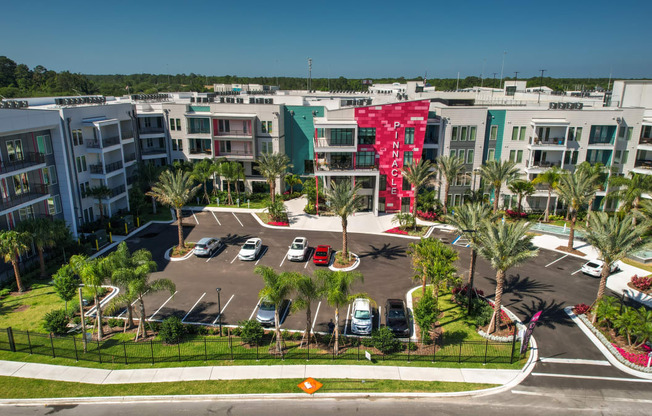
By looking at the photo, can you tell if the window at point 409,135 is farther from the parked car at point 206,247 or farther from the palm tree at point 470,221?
the parked car at point 206,247

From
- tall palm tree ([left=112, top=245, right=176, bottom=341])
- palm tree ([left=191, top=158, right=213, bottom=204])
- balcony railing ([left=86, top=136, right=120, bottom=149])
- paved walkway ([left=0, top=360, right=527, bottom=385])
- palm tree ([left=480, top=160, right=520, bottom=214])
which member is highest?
balcony railing ([left=86, top=136, right=120, bottom=149])

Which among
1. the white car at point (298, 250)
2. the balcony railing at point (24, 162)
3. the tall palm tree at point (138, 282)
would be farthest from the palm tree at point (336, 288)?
the balcony railing at point (24, 162)

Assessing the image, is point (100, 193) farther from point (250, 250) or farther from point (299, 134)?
point (299, 134)

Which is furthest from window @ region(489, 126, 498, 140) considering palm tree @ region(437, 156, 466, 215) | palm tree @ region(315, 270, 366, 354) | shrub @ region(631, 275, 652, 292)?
palm tree @ region(315, 270, 366, 354)

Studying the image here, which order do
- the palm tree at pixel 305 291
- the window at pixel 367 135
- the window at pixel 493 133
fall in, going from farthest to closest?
the window at pixel 493 133
the window at pixel 367 135
the palm tree at pixel 305 291

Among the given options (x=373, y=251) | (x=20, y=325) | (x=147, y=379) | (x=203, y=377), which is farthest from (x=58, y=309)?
(x=373, y=251)

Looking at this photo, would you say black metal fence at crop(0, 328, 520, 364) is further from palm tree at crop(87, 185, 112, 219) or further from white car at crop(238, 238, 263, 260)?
palm tree at crop(87, 185, 112, 219)
